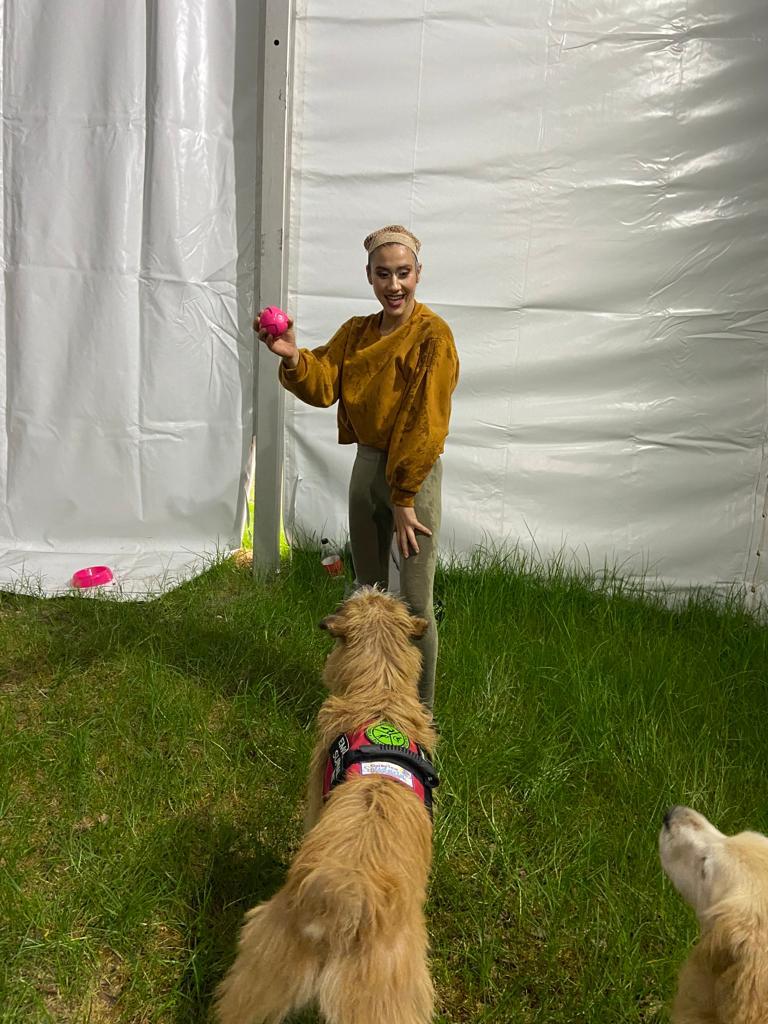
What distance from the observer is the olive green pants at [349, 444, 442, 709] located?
7.97 ft

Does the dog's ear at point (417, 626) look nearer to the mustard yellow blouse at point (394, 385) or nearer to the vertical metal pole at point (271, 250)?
the mustard yellow blouse at point (394, 385)

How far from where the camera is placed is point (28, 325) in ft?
12.5

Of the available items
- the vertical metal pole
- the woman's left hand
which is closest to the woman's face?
the woman's left hand

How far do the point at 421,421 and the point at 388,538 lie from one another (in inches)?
21.8

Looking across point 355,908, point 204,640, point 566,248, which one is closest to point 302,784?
point 204,640

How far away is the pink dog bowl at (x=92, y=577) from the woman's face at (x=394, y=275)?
2277 millimetres

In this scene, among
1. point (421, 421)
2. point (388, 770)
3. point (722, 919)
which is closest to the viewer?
point (722, 919)

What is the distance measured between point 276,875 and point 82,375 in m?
2.86

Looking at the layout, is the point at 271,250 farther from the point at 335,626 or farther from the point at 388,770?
the point at 388,770

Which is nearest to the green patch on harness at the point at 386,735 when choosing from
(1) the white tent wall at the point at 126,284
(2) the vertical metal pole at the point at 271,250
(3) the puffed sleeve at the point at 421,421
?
(3) the puffed sleeve at the point at 421,421

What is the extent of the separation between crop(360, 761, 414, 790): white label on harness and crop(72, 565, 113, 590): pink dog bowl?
8.34 ft

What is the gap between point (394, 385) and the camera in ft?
7.62

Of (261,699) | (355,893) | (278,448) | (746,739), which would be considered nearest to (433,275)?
(278,448)

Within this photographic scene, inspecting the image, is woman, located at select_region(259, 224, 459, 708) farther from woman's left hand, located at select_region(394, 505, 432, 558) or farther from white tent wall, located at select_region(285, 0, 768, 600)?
white tent wall, located at select_region(285, 0, 768, 600)
